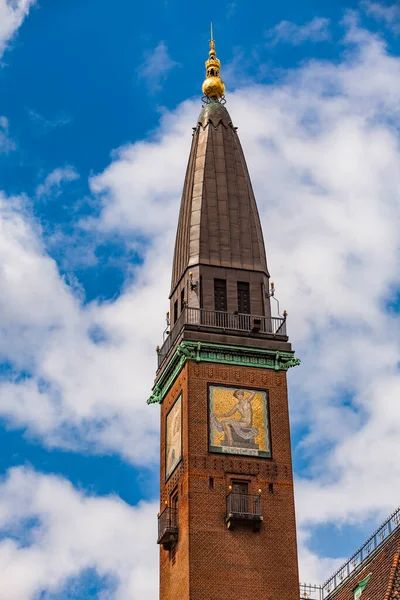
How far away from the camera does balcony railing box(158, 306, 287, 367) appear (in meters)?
73.5

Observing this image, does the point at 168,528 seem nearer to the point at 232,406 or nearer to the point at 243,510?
the point at 243,510

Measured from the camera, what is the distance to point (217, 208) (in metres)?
78.2

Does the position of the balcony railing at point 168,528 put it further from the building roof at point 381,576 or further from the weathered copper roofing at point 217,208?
the weathered copper roofing at point 217,208

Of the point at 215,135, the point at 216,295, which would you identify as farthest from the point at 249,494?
the point at 215,135

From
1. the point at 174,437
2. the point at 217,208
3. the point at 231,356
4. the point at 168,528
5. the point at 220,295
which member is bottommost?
the point at 168,528

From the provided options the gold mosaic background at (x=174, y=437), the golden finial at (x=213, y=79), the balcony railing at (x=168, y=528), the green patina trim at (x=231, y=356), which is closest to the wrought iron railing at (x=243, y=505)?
the balcony railing at (x=168, y=528)

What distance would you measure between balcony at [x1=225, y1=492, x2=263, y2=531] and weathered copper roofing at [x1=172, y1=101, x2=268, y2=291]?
15.5m

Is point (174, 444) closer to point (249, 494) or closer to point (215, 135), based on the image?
point (249, 494)

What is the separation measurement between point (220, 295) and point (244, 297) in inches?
60.3

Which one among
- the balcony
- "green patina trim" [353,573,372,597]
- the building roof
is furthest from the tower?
the building roof

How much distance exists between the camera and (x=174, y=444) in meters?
72.1

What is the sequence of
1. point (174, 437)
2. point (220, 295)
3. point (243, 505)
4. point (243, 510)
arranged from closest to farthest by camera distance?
point (243, 510)
point (243, 505)
point (174, 437)
point (220, 295)

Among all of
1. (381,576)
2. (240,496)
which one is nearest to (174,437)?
(240,496)

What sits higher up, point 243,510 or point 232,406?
point 232,406
